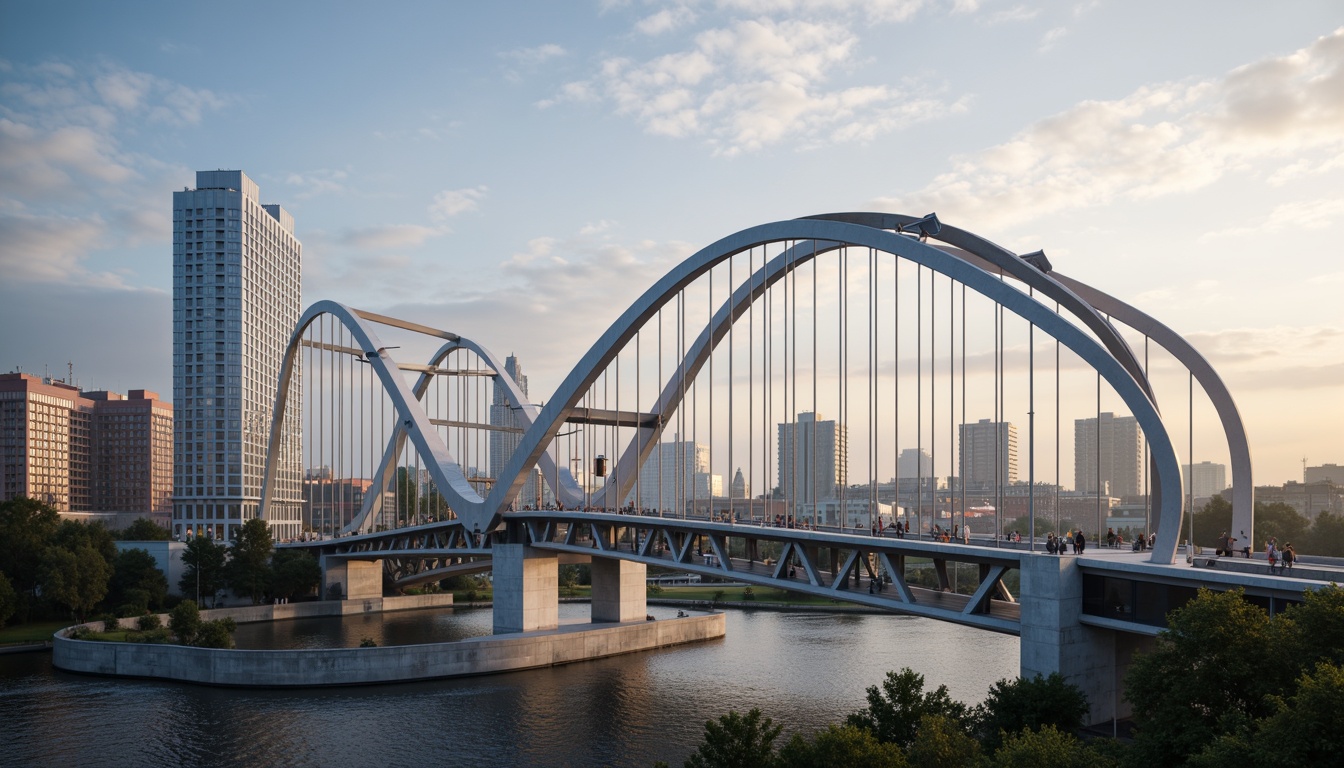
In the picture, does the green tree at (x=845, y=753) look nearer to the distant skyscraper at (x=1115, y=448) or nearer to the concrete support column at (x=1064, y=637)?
the concrete support column at (x=1064, y=637)

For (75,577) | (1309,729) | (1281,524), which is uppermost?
(1309,729)

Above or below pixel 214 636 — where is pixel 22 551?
above

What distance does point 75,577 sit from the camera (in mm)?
58719

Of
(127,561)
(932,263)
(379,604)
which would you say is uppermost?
(932,263)

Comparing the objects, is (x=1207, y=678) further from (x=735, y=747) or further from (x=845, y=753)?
(x=735, y=747)

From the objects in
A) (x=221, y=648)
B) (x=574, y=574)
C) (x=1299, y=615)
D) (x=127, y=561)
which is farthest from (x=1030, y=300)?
(x=574, y=574)

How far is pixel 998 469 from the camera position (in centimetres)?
2966

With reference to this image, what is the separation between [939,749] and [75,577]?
2191 inches

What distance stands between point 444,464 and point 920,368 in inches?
1285

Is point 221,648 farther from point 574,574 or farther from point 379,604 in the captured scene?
point 574,574

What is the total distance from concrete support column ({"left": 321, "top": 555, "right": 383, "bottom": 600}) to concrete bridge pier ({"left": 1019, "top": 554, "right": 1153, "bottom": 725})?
59.5m

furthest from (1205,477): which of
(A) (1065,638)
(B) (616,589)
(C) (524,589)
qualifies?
(A) (1065,638)

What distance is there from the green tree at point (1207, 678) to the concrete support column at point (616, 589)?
35.7m

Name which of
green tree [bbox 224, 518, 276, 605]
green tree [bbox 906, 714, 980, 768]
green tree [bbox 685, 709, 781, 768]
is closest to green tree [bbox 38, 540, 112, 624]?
green tree [bbox 224, 518, 276, 605]
